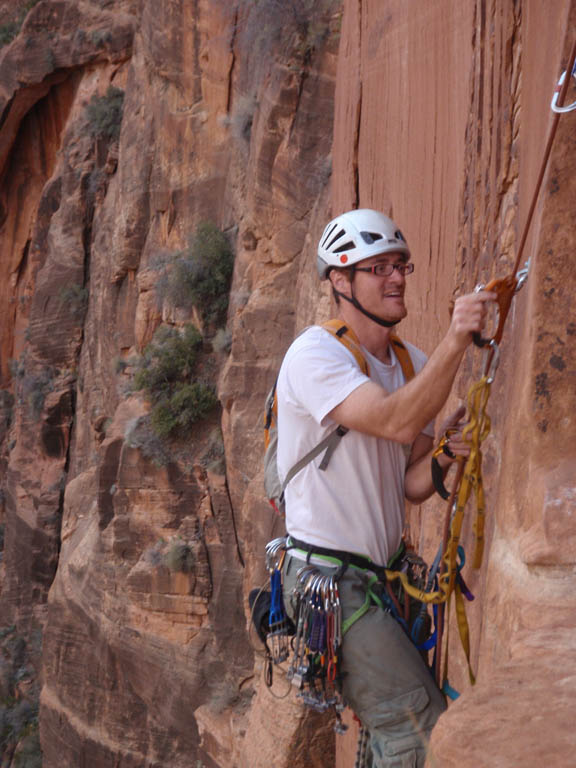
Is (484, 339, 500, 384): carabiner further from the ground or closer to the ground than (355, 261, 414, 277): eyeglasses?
closer to the ground

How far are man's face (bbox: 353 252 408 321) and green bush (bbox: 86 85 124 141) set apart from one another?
17.2m

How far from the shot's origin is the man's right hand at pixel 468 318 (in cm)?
236

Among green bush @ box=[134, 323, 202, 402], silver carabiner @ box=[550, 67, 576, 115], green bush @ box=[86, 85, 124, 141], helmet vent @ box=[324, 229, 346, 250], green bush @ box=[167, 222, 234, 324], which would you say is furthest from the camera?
green bush @ box=[86, 85, 124, 141]

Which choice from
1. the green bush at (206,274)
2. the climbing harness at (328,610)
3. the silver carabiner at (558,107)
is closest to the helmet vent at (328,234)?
the silver carabiner at (558,107)

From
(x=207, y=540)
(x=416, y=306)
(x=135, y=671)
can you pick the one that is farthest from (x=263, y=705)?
(x=416, y=306)

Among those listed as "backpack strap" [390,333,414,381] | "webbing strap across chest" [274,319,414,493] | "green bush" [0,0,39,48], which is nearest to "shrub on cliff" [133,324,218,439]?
"backpack strap" [390,333,414,381]

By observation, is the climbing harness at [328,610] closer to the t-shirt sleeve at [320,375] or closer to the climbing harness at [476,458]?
the climbing harness at [476,458]

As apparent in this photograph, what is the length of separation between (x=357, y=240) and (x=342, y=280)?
0.15 metres

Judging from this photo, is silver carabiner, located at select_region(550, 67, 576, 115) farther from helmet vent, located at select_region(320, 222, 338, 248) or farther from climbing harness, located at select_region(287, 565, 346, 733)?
climbing harness, located at select_region(287, 565, 346, 733)

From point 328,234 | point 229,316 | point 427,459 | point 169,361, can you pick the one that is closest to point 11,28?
point 169,361

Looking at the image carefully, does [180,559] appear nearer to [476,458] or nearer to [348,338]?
[348,338]

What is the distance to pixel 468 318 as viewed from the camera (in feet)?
7.80

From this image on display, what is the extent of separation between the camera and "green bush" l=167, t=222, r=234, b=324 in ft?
42.0

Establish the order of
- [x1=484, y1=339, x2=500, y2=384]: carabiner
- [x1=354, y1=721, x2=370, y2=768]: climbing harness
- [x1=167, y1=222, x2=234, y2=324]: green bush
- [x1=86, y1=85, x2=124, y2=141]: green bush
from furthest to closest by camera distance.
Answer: [x1=86, y1=85, x2=124, y2=141]: green bush → [x1=167, y1=222, x2=234, y2=324]: green bush → [x1=354, y1=721, x2=370, y2=768]: climbing harness → [x1=484, y1=339, x2=500, y2=384]: carabiner
